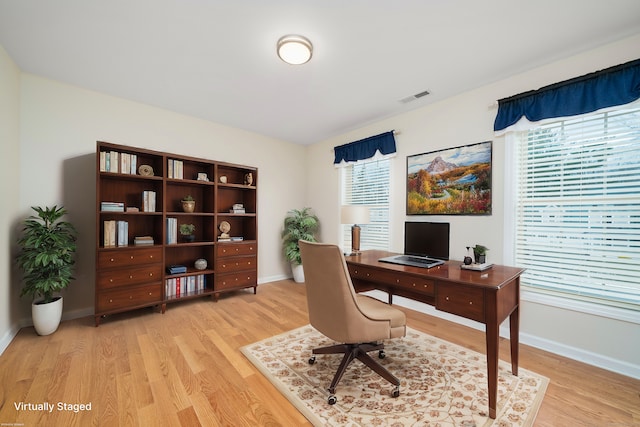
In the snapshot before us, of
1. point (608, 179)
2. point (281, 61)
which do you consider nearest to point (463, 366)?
point (608, 179)

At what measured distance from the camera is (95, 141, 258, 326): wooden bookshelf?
274 cm

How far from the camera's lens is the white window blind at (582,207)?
6.46ft

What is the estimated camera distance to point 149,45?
212cm

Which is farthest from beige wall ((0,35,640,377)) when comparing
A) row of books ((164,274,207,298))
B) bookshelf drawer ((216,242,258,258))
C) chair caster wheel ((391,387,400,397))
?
chair caster wheel ((391,387,400,397))

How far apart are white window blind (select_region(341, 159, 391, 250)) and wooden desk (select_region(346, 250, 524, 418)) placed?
1551mm

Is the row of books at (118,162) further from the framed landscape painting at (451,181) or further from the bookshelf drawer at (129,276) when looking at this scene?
the framed landscape painting at (451,181)

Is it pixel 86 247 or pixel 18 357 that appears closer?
pixel 18 357

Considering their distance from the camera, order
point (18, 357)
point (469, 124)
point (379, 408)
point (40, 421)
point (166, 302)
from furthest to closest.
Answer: point (166, 302) → point (469, 124) → point (18, 357) → point (379, 408) → point (40, 421)

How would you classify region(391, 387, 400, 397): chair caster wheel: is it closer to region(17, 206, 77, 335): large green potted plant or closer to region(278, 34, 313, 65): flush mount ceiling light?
region(278, 34, 313, 65): flush mount ceiling light

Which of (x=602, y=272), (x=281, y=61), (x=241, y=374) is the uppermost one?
(x=281, y=61)

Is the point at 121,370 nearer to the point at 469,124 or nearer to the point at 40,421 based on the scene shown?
the point at 40,421

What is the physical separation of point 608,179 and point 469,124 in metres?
1.26

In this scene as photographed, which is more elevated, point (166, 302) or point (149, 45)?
point (149, 45)

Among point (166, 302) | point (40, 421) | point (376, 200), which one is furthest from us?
point (376, 200)
